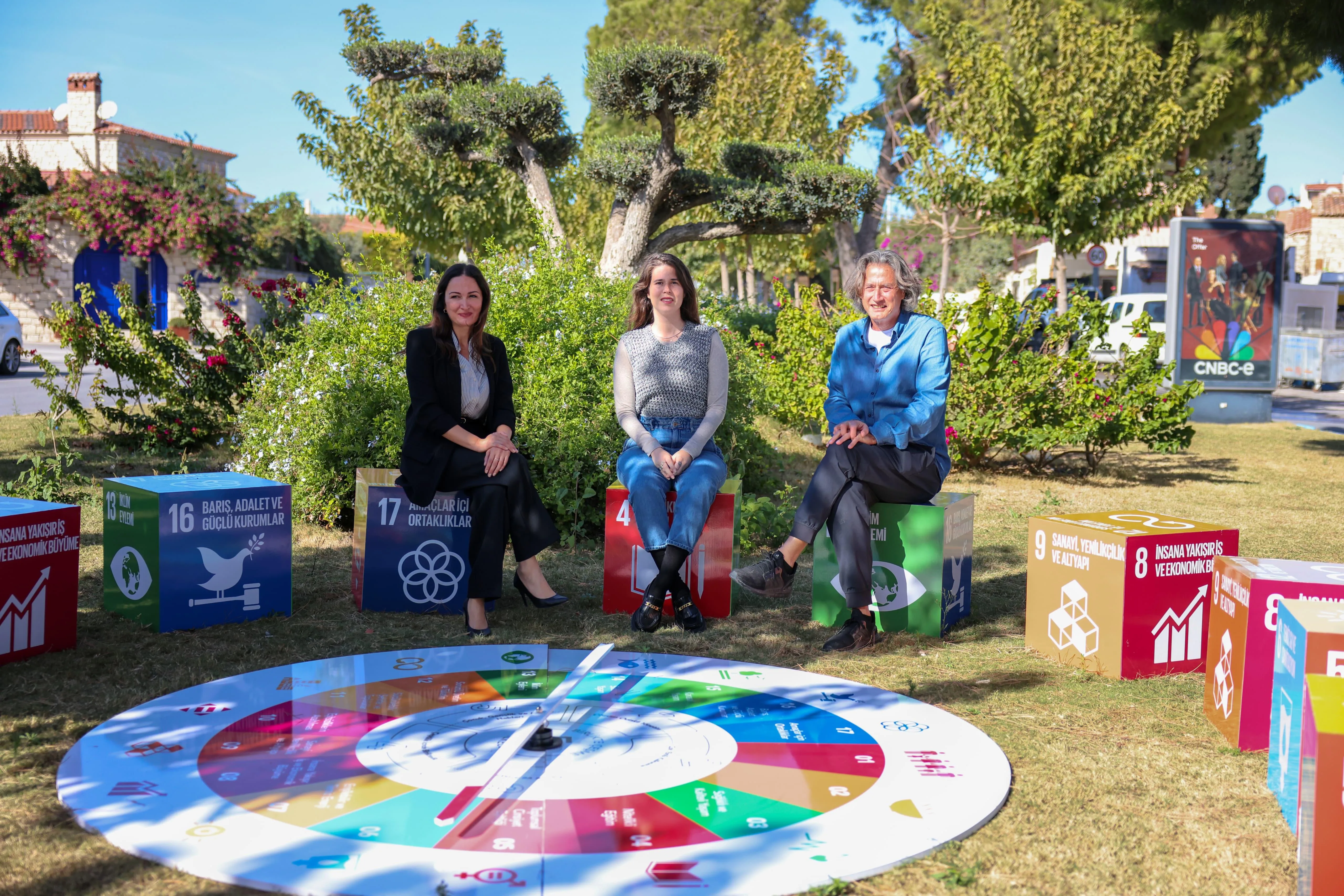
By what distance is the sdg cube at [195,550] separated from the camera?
424 cm

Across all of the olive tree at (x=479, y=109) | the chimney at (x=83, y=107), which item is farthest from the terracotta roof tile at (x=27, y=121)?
the olive tree at (x=479, y=109)

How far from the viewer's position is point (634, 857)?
236cm

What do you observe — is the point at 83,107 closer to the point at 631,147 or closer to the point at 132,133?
the point at 132,133

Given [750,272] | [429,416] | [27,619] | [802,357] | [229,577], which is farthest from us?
[750,272]

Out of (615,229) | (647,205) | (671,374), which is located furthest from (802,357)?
(671,374)

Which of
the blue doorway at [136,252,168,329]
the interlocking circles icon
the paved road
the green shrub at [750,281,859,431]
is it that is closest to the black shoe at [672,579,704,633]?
the interlocking circles icon

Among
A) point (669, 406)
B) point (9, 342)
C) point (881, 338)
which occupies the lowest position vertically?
point (669, 406)

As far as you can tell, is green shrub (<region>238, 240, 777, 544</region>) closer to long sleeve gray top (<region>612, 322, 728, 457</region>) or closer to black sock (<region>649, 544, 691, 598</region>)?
long sleeve gray top (<region>612, 322, 728, 457</region>)

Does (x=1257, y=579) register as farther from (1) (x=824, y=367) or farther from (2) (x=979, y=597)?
(1) (x=824, y=367)

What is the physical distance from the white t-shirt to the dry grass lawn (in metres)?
1.24

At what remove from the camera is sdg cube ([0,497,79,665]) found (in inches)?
147

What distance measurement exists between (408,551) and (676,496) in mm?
1187

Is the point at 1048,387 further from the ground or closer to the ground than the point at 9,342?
closer to the ground

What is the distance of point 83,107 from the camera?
38188mm
